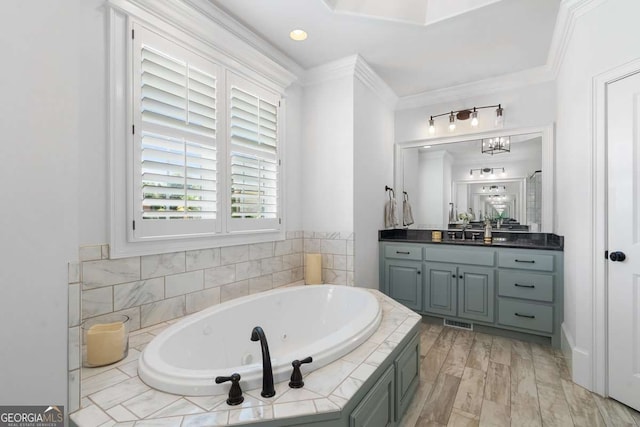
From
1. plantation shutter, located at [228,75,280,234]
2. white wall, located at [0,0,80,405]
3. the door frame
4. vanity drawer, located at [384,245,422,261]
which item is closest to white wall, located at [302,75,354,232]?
plantation shutter, located at [228,75,280,234]

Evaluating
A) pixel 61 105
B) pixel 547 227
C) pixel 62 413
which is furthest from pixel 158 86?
pixel 547 227

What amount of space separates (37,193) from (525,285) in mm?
3441

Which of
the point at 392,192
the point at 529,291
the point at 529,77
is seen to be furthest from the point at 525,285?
the point at 529,77

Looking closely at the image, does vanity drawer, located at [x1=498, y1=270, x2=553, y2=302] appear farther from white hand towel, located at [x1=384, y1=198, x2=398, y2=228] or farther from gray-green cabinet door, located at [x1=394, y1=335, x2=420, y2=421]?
gray-green cabinet door, located at [x1=394, y1=335, x2=420, y2=421]

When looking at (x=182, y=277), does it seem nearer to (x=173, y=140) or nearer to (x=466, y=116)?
(x=173, y=140)

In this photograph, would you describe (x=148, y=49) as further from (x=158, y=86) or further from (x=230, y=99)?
(x=230, y=99)

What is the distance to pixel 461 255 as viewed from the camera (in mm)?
3061

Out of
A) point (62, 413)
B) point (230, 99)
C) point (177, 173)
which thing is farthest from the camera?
point (230, 99)

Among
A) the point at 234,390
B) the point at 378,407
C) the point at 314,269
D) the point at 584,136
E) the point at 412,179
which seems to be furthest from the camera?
the point at 412,179

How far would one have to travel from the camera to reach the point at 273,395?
3.71 feet

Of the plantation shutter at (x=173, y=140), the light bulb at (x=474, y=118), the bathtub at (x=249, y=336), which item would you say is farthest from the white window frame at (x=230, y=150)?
the light bulb at (x=474, y=118)

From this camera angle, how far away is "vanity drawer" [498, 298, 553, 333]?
2679mm

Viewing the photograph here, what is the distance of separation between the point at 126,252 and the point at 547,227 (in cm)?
365

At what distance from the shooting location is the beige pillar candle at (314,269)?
292 cm
